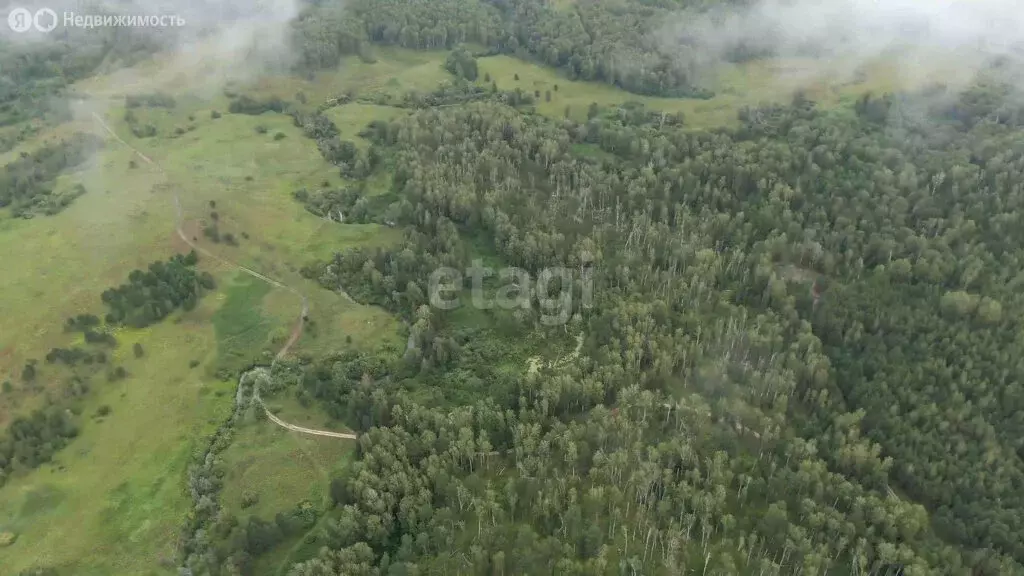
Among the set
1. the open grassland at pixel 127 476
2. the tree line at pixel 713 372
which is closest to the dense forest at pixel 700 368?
the tree line at pixel 713 372

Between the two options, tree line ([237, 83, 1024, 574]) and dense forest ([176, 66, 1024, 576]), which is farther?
tree line ([237, 83, 1024, 574])

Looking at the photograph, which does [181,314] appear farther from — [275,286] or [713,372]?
[713,372]

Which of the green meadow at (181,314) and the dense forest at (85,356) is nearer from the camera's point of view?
the green meadow at (181,314)

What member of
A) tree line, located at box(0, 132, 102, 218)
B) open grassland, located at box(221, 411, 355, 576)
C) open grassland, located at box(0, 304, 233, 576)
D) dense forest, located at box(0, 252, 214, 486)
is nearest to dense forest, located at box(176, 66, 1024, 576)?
open grassland, located at box(221, 411, 355, 576)

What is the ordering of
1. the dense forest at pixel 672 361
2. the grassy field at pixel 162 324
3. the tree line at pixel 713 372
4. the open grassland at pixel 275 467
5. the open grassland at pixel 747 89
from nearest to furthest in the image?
1. the tree line at pixel 713 372
2. the dense forest at pixel 672 361
3. the grassy field at pixel 162 324
4. the open grassland at pixel 275 467
5. the open grassland at pixel 747 89

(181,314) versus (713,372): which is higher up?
(713,372)

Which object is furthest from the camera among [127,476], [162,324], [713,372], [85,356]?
[162,324]

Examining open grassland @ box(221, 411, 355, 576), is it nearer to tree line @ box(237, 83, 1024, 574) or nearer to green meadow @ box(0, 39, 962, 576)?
green meadow @ box(0, 39, 962, 576)

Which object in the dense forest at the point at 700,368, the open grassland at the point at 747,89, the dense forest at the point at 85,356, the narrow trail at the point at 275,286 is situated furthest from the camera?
the open grassland at the point at 747,89

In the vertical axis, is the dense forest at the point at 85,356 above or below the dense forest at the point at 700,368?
below

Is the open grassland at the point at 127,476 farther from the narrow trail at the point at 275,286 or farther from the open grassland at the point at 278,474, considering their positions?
the narrow trail at the point at 275,286

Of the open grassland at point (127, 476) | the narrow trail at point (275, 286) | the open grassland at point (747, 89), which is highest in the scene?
the open grassland at point (747, 89)

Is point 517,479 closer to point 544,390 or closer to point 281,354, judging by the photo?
point 544,390

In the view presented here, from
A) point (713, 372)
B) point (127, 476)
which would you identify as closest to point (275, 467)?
point (127, 476)
